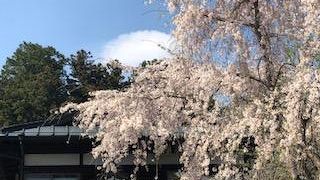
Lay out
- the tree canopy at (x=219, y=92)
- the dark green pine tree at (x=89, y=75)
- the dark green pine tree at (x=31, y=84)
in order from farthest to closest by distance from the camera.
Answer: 1. the dark green pine tree at (x=31, y=84)
2. the dark green pine tree at (x=89, y=75)
3. the tree canopy at (x=219, y=92)

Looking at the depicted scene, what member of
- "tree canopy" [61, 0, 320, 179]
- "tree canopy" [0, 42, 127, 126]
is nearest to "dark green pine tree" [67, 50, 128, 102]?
"tree canopy" [0, 42, 127, 126]

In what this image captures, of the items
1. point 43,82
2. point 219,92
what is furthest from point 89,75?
point 219,92

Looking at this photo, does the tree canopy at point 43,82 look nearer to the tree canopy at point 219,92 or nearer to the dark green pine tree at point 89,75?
the dark green pine tree at point 89,75

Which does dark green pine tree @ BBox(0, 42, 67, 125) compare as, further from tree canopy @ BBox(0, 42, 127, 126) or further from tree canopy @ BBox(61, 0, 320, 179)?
tree canopy @ BBox(61, 0, 320, 179)

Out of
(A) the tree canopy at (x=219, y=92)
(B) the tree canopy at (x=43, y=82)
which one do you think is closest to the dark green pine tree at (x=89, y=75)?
(B) the tree canopy at (x=43, y=82)

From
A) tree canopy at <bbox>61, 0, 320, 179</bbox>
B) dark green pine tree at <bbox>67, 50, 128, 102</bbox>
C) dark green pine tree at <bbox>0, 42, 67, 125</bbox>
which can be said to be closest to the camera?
Answer: tree canopy at <bbox>61, 0, 320, 179</bbox>

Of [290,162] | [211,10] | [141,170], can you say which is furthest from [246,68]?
[141,170]

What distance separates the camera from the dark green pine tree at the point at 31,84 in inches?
1845

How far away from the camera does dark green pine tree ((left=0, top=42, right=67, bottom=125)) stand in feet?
154

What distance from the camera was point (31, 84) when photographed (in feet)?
164

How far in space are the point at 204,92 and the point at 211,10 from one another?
1201 millimetres

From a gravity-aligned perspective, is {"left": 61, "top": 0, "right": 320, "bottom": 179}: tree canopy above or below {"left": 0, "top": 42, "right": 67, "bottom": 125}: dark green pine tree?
below

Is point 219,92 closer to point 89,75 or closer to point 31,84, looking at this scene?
point 89,75

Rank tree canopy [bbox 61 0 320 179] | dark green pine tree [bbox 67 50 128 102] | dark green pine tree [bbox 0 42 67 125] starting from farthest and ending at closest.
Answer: dark green pine tree [bbox 0 42 67 125] → dark green pine tree [bbox 67 50 128 102] → tree canopy [bbox 61 0 320 179]
